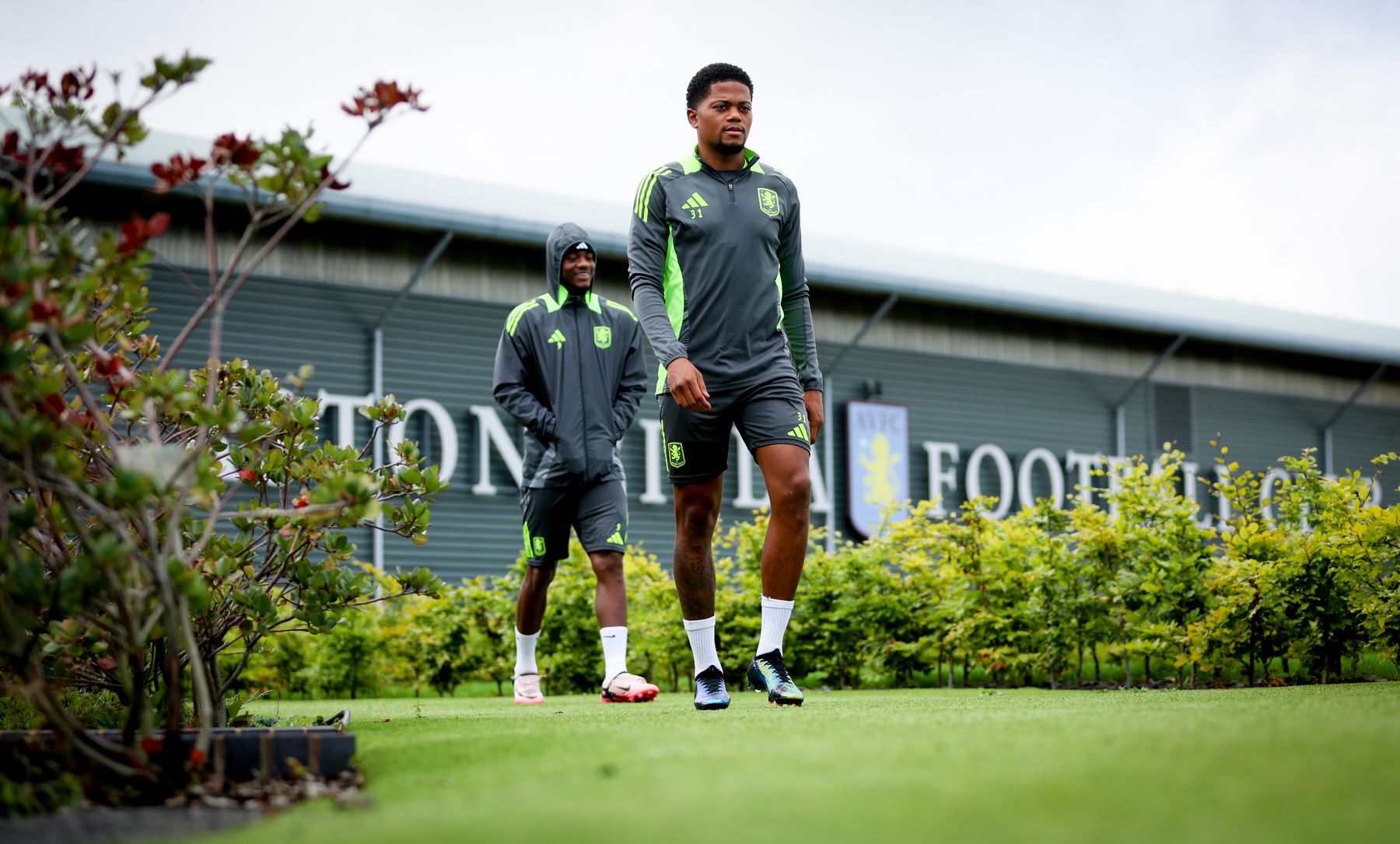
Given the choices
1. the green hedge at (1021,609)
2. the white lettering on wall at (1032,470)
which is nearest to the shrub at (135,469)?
the green hedge at (1021,609)

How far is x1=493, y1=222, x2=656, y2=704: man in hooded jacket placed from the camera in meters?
5.71

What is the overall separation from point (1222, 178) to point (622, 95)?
41.4ft

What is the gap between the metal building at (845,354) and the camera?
13203 millimetres

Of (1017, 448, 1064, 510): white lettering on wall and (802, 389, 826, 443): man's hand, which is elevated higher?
(1017, 448, 1064, 510): white lettering on wall

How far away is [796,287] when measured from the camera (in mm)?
4777

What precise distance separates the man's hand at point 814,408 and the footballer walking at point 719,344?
9 cm

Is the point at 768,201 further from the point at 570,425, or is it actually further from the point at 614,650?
the point at 614,650

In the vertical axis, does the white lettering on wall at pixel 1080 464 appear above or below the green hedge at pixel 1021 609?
above

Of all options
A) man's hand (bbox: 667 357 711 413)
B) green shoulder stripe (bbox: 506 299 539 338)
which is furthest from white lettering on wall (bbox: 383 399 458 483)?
man's hand (bbox: 667 357 711 413)

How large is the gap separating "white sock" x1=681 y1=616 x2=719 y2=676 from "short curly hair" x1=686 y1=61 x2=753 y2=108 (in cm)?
192

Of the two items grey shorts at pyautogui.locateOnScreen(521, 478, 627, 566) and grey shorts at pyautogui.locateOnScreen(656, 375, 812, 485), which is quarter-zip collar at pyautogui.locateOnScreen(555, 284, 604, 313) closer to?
grey shorts at pyautogui.locateOnScreen(521, 478, 627, 566)

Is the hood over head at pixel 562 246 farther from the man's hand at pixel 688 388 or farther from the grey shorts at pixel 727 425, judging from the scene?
the man's hand at pixel 688 388

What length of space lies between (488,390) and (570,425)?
8600 mm

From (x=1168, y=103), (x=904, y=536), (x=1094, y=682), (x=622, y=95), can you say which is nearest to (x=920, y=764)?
(x=1094, y=682)
